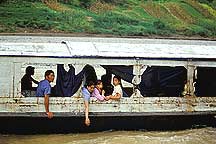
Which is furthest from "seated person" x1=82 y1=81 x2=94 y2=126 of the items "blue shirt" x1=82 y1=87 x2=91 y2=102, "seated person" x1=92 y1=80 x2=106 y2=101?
"seated person" x1=92 y1=80 x2=106 y2=101

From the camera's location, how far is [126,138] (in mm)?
10000

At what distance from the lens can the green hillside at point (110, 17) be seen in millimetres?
27625

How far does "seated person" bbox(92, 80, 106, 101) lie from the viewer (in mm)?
9555

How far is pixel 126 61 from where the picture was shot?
31.5ft

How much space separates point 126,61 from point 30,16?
20.5 meters

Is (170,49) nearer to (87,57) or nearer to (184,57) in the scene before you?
(184,57)

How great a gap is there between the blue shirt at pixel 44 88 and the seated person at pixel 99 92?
1.03 meters

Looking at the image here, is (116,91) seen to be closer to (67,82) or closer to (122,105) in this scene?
(122,105)

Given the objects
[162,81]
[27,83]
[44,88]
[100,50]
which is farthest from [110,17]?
[44,88]

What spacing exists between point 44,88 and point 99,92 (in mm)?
1254

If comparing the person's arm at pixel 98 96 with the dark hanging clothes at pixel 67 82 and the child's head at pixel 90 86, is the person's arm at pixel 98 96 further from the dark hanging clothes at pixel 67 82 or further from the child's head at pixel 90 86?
the dark hanging clothes at pixel 67 82

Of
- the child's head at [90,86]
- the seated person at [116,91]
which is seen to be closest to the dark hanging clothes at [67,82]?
the child's head at [90,86]

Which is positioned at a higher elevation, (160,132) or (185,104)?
(185,104)

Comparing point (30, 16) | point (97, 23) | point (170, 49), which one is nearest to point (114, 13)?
point (97, 23)
